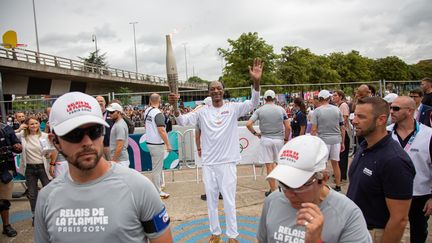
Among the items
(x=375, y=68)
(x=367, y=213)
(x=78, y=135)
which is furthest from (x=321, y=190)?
(x=375, y=68)

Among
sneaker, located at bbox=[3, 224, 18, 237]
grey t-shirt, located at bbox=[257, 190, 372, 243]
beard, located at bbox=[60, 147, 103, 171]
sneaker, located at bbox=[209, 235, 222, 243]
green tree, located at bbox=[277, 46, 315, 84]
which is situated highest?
green tree, located at bbox=[277, 46, 315, 84]

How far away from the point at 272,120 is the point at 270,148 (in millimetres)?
606

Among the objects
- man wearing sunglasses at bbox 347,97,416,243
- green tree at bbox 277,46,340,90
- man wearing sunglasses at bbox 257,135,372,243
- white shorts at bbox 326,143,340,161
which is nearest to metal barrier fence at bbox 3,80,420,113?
white shorts at bbox 326,143,340,161

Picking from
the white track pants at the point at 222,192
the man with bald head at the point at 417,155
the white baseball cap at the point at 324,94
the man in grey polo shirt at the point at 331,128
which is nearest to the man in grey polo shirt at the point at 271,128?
the man in grey polo shirt at the point at 331,128

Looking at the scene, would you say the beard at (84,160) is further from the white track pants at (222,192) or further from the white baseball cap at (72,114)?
the white track pants at (222,192)

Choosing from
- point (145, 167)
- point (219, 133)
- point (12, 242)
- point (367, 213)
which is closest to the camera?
point (367, 213)

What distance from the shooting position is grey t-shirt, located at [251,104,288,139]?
653 cm

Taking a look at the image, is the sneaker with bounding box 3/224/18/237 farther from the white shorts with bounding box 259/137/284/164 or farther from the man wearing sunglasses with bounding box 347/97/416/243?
the man wearing sunglasses with bounding box 347/97/416/243

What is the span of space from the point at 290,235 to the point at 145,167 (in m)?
7.16

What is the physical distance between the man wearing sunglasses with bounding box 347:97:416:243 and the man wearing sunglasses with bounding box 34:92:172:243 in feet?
5.31

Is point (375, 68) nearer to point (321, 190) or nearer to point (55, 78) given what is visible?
point (55, 78)

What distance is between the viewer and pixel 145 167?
840cm

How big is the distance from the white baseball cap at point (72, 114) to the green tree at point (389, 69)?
88885 mm

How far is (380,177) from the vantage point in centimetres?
234
